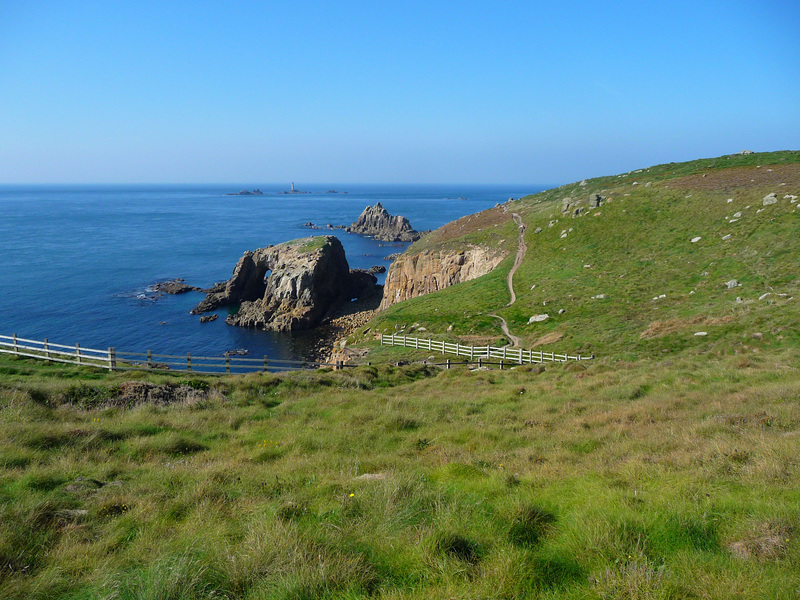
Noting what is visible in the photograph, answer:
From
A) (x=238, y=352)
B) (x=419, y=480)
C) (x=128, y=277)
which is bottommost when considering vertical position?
(x=238, y=352)

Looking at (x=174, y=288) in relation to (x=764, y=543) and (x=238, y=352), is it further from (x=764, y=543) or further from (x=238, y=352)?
(x=764, y=543)

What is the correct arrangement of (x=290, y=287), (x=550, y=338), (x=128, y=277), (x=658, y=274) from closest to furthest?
1. (x=550, y=338)
2. (x=658, y=274)
3. (x=290, y=287)
4. (x=128, y=277)

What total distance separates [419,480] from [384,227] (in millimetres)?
154445

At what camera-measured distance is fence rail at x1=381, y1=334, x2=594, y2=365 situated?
26.7 metres

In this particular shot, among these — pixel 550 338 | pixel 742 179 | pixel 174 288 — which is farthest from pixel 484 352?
pixel 174 288

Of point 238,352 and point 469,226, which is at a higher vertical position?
point 469,226

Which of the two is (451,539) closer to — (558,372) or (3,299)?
(558,372)

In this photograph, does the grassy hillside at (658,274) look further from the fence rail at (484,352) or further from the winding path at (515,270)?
the fence rail at (484,352)

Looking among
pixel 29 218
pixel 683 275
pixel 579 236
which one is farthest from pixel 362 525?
pixel 29 218

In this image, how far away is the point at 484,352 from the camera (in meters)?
29.8

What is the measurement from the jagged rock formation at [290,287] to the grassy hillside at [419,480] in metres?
43.2

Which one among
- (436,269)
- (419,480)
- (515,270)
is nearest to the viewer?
(419,480)

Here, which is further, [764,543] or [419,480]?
[419,480]

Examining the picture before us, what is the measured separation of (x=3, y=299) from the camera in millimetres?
68000
